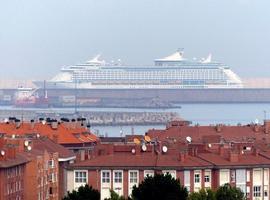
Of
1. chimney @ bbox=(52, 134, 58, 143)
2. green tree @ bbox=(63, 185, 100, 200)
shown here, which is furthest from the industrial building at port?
chimney @ bbox=(52, 134, 58, 143)

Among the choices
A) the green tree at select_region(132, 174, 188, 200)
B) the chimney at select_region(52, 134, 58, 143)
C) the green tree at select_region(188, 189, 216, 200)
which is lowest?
the green tree at select_region(188, 189, 216, 200)

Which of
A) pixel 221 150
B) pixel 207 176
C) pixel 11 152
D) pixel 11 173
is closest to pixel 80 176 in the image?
pixel 11 173

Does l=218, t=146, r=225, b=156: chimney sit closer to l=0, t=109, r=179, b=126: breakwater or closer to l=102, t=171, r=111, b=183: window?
l=102, t=171, r=111, b=183: window

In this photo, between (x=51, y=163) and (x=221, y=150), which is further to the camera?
(x=51, y=163)

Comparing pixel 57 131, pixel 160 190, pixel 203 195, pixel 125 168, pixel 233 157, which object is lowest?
pixel 203 195

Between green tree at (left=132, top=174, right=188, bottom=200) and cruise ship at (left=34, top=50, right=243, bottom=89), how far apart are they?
146 meters

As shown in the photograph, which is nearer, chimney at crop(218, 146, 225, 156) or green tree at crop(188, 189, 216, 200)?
green tree at crop(188, 189, 216, 200)

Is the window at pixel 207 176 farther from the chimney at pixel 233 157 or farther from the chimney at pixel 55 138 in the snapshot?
the chimney at pixel 55 138

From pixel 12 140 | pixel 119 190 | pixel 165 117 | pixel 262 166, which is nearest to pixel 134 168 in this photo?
pixel 119 190

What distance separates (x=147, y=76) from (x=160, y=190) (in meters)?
153

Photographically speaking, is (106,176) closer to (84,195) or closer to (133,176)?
(133,176)

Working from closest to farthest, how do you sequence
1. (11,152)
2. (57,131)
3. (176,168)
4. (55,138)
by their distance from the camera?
(176,168) < (11,152) < (55,138) < (57,131)

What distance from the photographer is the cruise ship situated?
177 meters

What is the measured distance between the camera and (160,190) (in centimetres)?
2750
